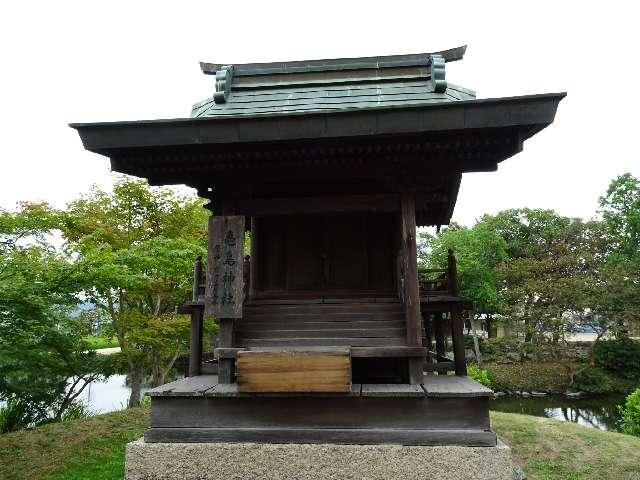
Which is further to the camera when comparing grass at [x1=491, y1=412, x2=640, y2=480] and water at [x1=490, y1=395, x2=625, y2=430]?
water at [x1=490, y1=395, x2=625, y2=430]

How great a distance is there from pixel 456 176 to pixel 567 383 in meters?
24.4

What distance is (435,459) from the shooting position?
507 cm

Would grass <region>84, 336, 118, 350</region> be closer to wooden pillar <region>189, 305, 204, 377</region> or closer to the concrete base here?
wooden pillar <region>189, 305, 204, 377</region>

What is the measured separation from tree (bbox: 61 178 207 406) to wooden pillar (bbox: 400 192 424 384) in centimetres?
824

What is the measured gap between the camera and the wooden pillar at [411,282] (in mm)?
5654

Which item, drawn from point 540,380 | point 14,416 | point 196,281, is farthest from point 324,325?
point 540,380

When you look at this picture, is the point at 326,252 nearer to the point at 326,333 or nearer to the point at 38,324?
the point at 326,333

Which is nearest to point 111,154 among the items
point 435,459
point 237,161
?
point 237,161

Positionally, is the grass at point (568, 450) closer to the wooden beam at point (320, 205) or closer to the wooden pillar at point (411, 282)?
the wooden pillar at point (411, 282)

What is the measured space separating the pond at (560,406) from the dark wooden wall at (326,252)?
597 inches

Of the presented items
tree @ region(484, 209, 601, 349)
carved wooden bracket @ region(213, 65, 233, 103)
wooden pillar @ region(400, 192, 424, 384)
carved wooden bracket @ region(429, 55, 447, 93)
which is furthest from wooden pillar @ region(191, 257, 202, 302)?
tree @ region(484, 209, 601, 349)

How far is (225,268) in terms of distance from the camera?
231 inches

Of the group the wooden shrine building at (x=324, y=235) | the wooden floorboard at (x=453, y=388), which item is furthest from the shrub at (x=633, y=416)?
the wooden floorboard at (x=453, y=388)

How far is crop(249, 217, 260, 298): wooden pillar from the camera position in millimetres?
7254
